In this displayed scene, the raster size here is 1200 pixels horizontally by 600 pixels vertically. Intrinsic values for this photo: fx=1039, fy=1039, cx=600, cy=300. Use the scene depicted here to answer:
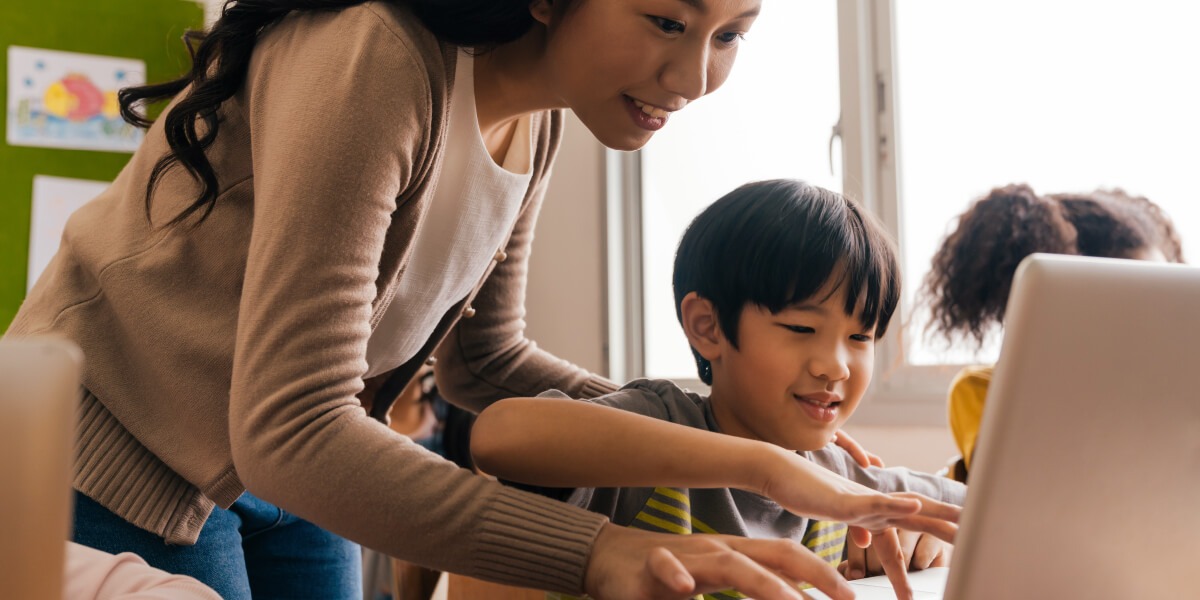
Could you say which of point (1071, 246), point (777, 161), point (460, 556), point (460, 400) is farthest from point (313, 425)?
point (777, 161)

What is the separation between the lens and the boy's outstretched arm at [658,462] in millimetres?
664

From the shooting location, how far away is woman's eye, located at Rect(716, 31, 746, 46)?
925 millimetres

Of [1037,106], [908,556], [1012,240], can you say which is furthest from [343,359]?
[1037,106]

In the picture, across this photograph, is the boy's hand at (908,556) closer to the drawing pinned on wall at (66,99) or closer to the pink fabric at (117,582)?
the pink fabric at (117,582)

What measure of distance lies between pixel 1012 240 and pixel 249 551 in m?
1.27

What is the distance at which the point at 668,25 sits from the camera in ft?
2.86

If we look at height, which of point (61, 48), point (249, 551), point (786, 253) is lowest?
point (249, 551)

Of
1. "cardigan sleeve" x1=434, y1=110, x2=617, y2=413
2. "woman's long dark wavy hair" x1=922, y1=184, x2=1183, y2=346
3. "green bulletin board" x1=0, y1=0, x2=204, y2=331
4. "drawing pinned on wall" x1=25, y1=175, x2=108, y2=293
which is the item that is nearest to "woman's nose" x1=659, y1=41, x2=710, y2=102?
"cardigan sleeve" x1=434, y1=110, x2=617, y2=413

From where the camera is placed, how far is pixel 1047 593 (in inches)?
22.0

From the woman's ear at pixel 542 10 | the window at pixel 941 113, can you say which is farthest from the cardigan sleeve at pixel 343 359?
the window at pixel 941 113

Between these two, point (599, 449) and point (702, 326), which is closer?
point (599, 449)

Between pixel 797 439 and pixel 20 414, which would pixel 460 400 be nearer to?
pixel 797 439

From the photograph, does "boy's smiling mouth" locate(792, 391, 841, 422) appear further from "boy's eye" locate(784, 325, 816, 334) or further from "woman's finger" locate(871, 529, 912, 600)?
"woman's finger" locate(871, 529, 912, 600)

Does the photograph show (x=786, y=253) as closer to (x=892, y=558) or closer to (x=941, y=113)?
(x=892, y=558)
